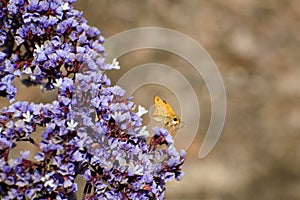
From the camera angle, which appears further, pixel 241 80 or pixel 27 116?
pixel 241 80

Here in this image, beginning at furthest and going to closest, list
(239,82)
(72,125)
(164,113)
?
(239,82), (164,113), (72,125)

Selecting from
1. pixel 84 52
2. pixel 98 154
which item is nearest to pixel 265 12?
pixel 84 52

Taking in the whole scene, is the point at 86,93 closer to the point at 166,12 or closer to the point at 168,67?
the point at 168,67

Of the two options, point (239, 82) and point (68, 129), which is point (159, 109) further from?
point (239, 82)

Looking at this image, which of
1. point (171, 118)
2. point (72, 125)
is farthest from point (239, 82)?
point (72, 125)

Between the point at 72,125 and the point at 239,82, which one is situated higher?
the point at 239,82

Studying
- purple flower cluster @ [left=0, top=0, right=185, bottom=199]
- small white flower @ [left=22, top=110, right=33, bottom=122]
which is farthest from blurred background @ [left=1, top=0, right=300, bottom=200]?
small white flower @ [left=22, top=110, right=33, bottom=122]

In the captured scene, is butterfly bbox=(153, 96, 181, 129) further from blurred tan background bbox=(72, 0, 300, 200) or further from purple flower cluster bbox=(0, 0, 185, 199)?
blurred tan background bbox=(72, 0, 300, 200)
